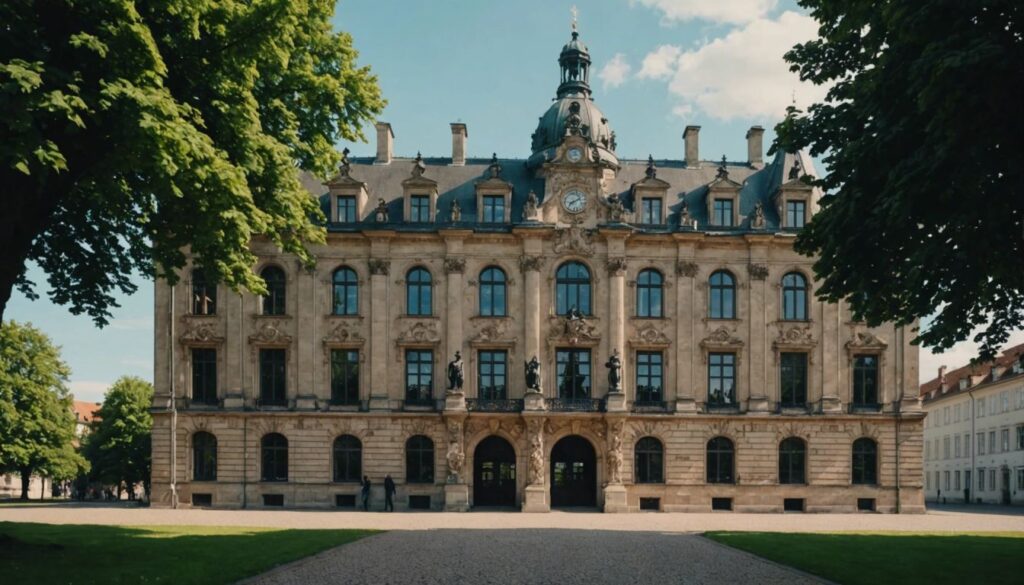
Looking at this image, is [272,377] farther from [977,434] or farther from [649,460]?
[977,434]

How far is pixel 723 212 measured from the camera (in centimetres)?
4422

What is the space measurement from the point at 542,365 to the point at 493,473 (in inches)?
224

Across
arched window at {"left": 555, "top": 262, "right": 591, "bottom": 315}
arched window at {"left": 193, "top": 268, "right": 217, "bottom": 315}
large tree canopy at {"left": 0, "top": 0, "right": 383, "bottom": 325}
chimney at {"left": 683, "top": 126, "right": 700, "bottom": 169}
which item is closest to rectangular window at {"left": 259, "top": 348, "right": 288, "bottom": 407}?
arched window at {"left": 193, "top": 268, "right": 217, "bottom": 315}

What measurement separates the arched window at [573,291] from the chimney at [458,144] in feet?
28.2

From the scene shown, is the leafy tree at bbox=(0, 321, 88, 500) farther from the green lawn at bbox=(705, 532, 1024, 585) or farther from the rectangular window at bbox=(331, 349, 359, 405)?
the green lawn at bbox=(705, 532, 1024, 585)

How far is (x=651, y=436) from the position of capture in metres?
42.2

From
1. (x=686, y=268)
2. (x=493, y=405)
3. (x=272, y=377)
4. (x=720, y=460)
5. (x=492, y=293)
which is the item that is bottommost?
(x=720, y=460)

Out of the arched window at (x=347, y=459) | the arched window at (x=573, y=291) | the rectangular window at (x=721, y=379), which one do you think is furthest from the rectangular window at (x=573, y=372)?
the arched window at (x=347, y=459)

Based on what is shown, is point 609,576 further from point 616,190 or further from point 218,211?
point 616,190

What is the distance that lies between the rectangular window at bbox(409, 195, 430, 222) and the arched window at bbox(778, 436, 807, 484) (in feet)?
66.9

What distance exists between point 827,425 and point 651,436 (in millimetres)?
8496

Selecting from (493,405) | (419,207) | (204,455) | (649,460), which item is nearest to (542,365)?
(493,405)

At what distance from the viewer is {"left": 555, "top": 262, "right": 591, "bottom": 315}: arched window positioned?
141ft

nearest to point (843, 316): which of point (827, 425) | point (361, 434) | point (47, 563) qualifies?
point (827, 425)
